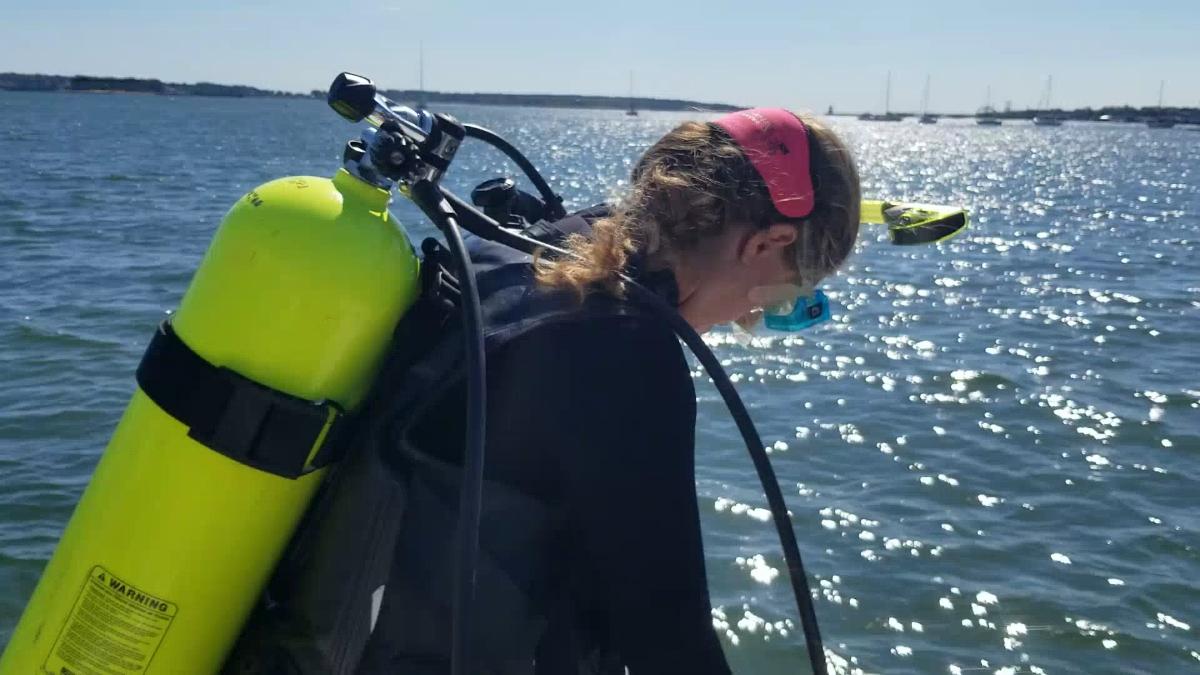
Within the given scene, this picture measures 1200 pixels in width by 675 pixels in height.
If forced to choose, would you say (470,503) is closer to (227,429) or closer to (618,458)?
(618,458)

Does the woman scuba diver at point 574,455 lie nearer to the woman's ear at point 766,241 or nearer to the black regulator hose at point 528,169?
the woman's ear at point 766,241

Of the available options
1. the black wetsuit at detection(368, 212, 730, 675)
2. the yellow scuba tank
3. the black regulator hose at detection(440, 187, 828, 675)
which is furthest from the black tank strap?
the black regulator hose at detection(440, 187, 828, 675)

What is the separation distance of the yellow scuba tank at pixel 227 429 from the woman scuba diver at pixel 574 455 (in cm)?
9

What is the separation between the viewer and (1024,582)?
5438mm

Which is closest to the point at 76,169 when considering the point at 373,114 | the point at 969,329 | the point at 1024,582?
the point at 969,329

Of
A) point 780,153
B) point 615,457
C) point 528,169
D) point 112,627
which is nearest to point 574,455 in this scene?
point 615,457

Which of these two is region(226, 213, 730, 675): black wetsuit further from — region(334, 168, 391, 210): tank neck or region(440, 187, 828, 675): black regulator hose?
region(334, 168, 391, 210): tank neck

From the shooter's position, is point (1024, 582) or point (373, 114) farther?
point (1024, 582)

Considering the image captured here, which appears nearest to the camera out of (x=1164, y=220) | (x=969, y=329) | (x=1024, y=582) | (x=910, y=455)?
(x=1024, y=582)

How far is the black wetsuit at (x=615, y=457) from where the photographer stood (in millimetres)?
1599

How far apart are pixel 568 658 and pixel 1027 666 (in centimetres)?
362

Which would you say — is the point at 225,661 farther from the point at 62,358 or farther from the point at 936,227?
the point at 62,358

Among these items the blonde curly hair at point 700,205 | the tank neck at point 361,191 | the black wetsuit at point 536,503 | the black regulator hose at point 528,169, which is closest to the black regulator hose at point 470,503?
the black wetsuit at point 536,503

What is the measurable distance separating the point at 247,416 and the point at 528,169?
1108mm
